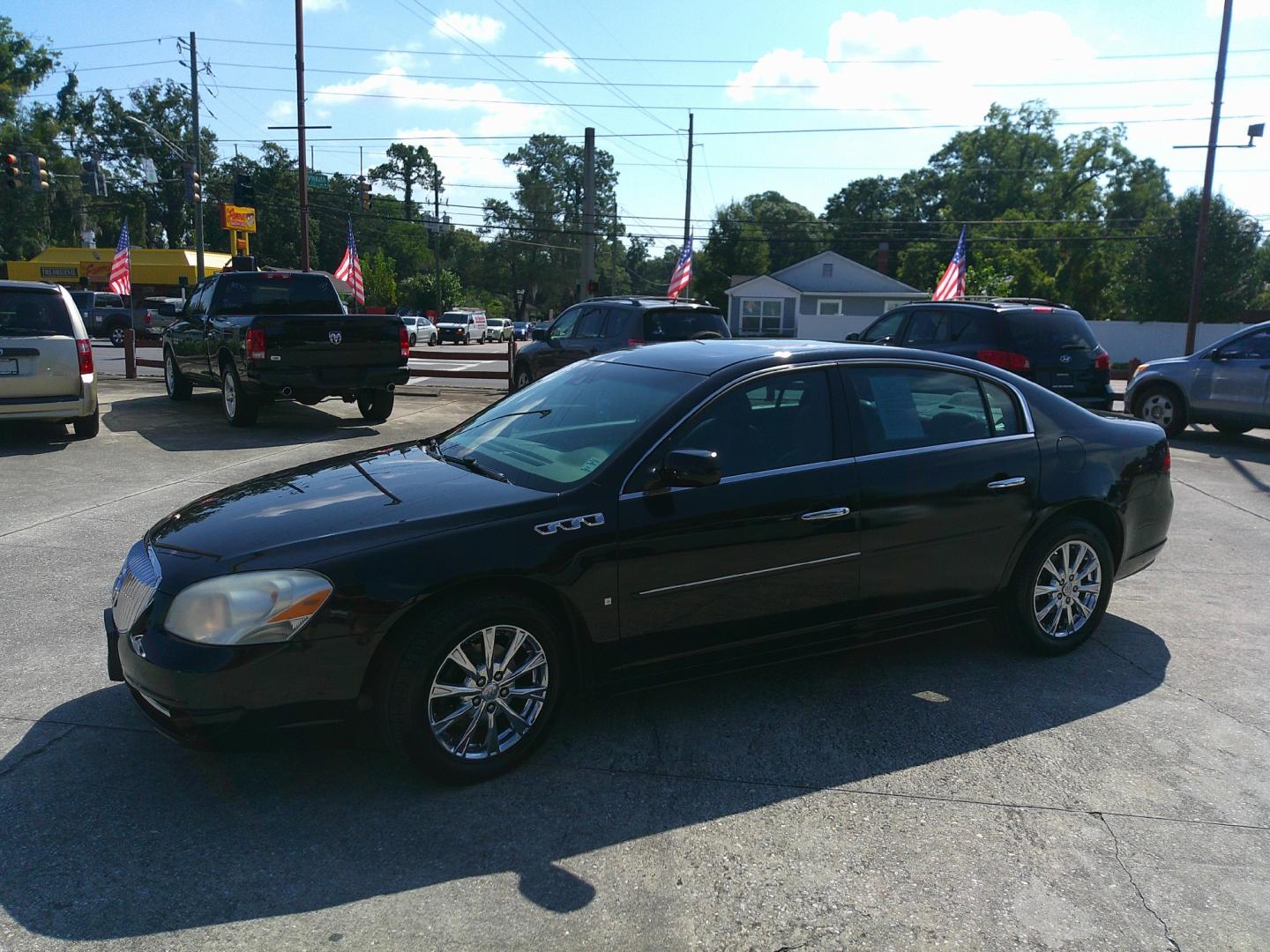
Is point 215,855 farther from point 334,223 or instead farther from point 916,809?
point 334,223

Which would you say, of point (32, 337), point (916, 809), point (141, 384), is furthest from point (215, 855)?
point (141, 384)

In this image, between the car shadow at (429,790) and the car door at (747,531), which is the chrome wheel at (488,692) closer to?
the car shadow at (429,790)

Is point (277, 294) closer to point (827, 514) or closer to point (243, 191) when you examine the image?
point (827, 514)

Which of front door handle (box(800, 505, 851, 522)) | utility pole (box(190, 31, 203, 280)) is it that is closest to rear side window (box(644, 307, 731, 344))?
front door handle (box(800, 505, 851, 522))

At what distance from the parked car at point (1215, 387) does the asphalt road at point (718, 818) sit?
902 cm

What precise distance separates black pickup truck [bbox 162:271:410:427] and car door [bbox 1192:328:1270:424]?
10777 mm

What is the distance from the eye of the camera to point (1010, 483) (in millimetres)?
4746

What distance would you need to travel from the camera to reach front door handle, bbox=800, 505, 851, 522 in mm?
4176

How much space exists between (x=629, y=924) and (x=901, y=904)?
83cm

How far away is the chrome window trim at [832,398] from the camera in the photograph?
396cm

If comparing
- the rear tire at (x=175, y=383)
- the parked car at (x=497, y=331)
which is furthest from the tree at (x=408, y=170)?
the rear tire at (x=175, y=383)

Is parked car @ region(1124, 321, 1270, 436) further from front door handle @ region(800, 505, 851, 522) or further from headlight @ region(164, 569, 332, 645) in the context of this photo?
headlight @ region(164, 569, 332, 645)

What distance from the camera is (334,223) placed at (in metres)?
98.8

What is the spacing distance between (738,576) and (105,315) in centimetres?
4201
